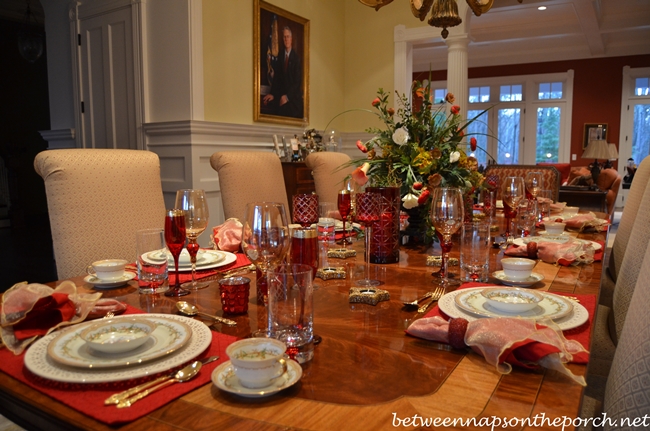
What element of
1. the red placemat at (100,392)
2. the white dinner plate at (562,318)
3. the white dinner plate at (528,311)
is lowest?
the red placemat at (100,392)

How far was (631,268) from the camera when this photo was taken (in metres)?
1.41

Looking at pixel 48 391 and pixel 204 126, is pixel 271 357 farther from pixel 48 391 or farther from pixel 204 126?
pixel 204 126

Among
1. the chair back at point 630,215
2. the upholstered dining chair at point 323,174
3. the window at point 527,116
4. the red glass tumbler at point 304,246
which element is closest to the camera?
the red glass tumbler at point 304,246

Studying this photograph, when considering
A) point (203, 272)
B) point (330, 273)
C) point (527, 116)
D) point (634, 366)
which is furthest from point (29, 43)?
point (527, 116)

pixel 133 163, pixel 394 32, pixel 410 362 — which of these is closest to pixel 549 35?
pixel 394 32

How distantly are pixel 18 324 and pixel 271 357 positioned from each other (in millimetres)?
477

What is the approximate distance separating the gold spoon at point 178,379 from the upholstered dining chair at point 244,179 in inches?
57.6

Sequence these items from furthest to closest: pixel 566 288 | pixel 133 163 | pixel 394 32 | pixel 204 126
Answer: pixel 394 32
pixel 204 126
pixel 133 163
pixel 566 288

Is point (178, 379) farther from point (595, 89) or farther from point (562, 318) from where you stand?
point (595, 89)

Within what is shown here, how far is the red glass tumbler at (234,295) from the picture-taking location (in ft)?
3.18

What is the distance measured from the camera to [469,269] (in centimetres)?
125

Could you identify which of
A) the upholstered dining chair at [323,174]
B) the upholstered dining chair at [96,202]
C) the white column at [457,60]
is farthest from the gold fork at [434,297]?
the white column at [457,60]

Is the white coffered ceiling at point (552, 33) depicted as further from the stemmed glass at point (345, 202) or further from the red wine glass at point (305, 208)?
the red wine glass at point (305, 208)

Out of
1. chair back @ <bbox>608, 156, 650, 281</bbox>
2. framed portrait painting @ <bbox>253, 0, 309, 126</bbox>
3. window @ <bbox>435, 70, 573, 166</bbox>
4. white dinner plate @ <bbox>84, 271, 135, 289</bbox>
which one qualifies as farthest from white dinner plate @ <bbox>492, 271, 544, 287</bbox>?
window @ <bbox>435, 70, 573, 166</bbox>
